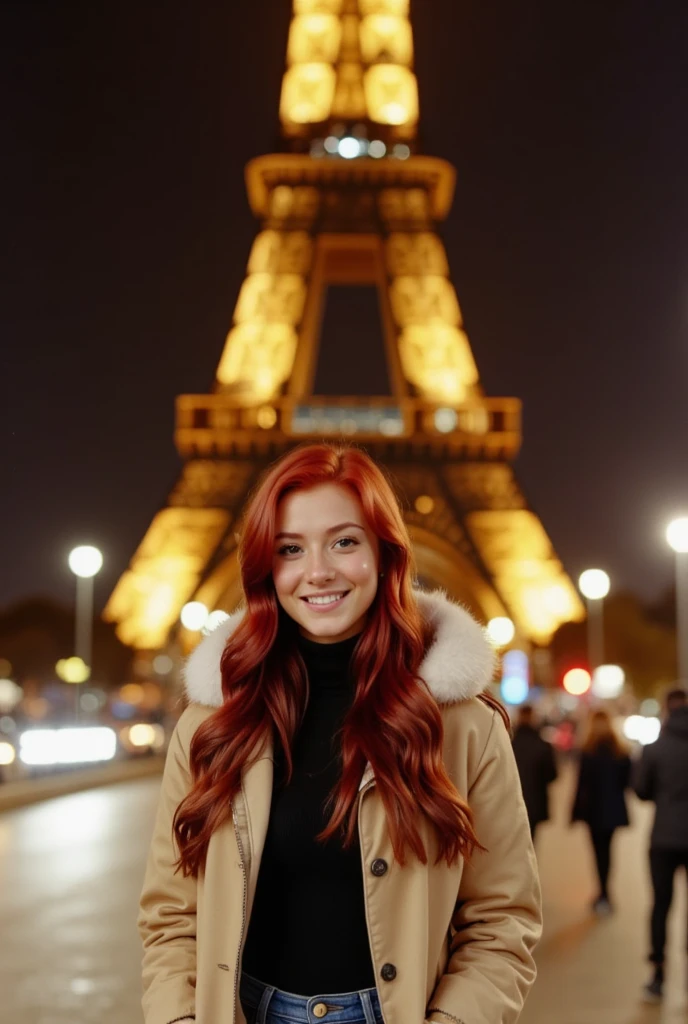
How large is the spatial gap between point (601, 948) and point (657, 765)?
3.83 ft

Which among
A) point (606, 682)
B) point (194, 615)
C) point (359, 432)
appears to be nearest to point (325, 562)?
point (194, 615)

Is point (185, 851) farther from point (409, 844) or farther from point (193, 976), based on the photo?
point (409, 844)

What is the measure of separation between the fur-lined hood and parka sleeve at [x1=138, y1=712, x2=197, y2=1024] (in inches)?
3.4

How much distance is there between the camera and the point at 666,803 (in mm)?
7320

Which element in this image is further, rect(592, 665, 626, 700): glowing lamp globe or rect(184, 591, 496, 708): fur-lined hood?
rect(592, 665, 626, 700): glowing lamp globe

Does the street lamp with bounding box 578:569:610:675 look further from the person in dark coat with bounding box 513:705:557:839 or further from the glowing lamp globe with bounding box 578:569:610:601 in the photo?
the person in dark coat with bounding box 513:705:557:839

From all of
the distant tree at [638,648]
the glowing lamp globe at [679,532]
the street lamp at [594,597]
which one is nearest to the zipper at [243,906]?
the glowing lamp globe at [679,532]

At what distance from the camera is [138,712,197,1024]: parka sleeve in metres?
2.52

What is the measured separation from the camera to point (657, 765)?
7523 mm

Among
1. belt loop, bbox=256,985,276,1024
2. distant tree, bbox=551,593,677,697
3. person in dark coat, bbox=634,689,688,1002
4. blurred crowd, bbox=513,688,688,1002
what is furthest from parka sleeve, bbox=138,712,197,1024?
distant tree, bbox=551,593,677,697

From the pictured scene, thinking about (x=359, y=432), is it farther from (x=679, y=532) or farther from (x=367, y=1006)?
→ (x=367, y=1006)

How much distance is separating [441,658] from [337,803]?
0.33 meters

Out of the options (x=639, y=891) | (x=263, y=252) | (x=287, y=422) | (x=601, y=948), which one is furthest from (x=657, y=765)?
(x=263, y=252)

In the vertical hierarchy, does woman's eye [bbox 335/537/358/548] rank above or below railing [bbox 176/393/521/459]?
below
